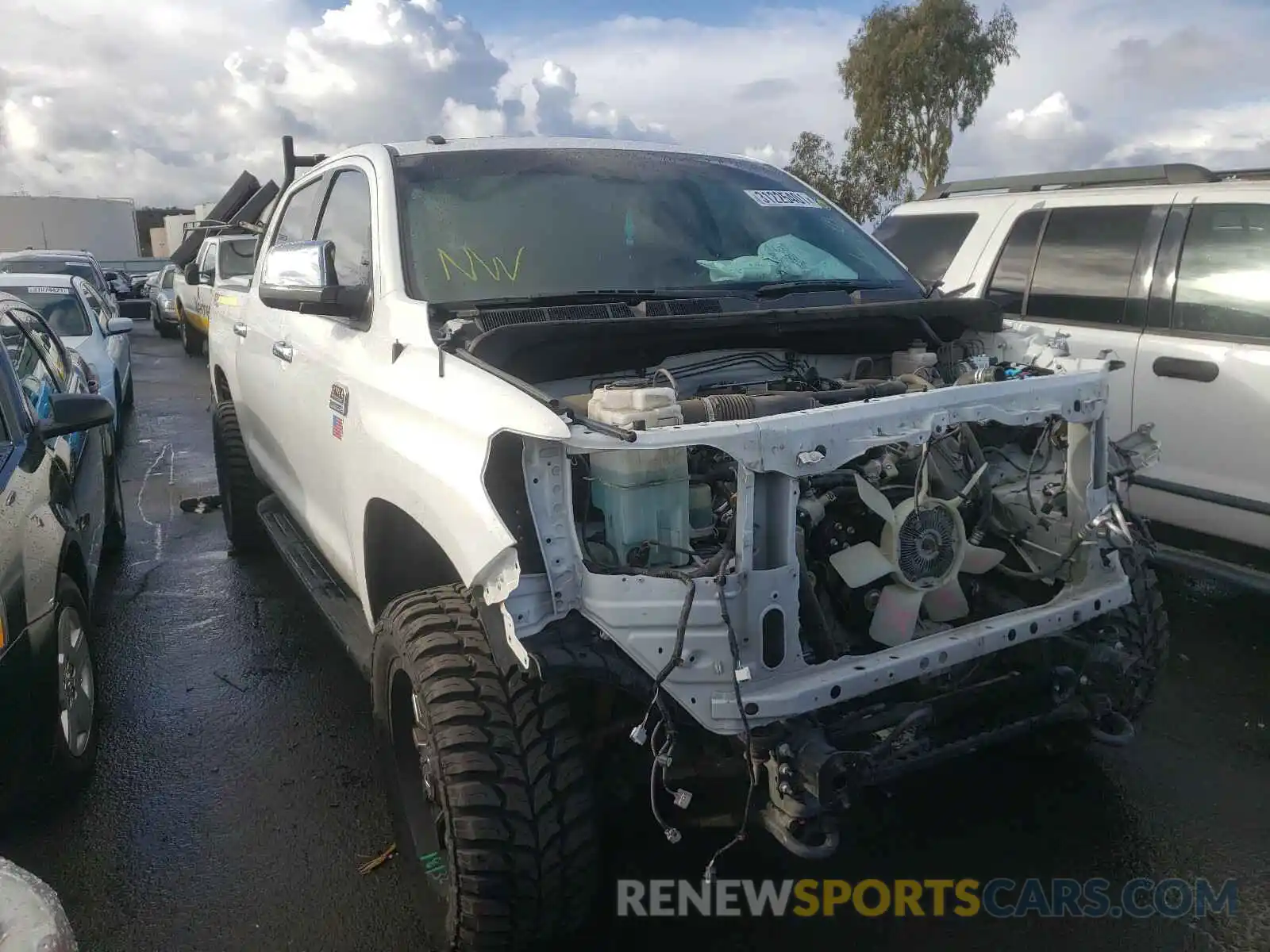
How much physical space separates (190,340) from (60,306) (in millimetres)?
8398

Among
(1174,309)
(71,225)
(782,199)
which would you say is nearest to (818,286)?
(782,199)

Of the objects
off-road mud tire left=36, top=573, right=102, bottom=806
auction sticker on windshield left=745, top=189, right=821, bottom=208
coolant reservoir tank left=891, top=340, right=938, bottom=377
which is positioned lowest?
off-road mud tire left=36, top=573, right=102, bottom=806

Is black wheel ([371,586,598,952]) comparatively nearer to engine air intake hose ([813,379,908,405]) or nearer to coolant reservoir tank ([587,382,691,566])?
coolant reservoir tank ([587,382,691,566])

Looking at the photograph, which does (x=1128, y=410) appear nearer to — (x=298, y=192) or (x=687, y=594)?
(x=687, y=594)

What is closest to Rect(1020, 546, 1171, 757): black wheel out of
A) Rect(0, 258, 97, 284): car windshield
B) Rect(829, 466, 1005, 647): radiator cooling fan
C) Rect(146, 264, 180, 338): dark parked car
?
Rect(829, 466, 1005, 647): radiator cooling fan

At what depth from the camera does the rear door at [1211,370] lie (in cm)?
430

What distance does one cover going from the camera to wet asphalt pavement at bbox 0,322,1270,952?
2768 mm

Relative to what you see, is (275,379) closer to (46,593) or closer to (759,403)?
(46,593)

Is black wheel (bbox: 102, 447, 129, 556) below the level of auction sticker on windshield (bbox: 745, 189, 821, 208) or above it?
below

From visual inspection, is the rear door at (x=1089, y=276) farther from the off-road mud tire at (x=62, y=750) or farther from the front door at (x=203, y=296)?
the front door at (x=203, y=296)

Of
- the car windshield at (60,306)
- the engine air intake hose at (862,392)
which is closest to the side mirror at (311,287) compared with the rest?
the engine air intake hose at (862,392)

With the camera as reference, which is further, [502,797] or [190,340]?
[190,340]

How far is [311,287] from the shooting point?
127 inches

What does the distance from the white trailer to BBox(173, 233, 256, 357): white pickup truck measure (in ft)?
47.5
